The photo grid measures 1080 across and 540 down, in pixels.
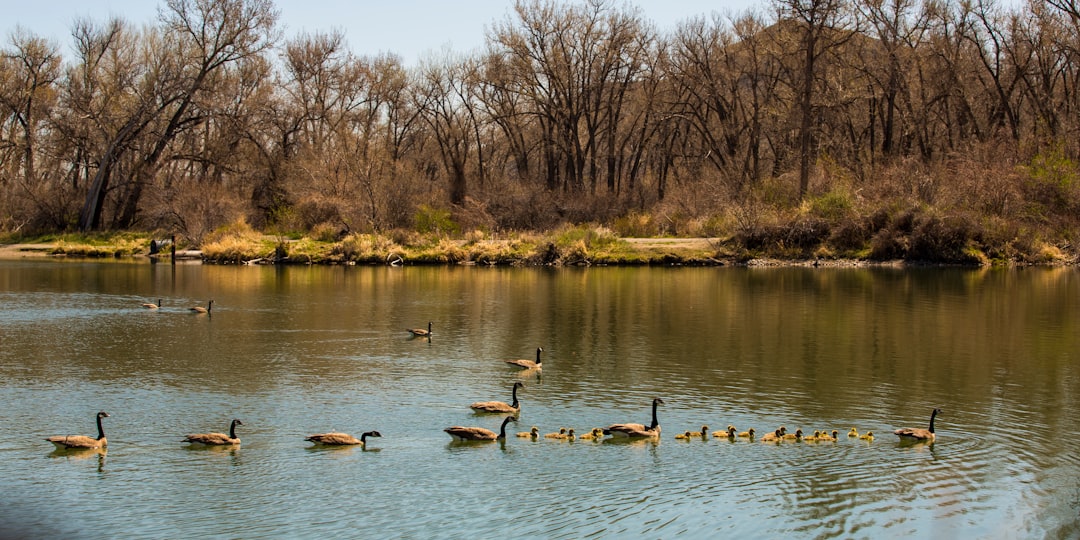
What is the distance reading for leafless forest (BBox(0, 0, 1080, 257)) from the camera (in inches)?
1886

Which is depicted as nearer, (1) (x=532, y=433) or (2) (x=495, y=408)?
(1) (x=532, y=433)

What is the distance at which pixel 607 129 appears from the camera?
62.1 metres

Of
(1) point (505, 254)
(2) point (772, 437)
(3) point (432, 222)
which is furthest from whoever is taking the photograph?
(3) point (432, 222)

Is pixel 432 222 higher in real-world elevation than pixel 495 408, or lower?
higher

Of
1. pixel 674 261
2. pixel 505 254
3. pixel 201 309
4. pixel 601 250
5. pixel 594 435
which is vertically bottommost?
pixel 594 435

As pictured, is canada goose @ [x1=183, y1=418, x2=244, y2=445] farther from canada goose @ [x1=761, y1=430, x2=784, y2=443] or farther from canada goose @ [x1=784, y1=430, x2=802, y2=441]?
canada goose @ [x1=784, y1=430, x2=802, y2=441]

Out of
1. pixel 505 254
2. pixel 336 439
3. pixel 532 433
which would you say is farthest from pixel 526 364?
pixel 505 254

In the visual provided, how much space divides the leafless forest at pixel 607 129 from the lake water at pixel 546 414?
1798 centimetres

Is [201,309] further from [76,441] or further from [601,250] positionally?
[601,250]

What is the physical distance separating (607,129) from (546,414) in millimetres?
48369

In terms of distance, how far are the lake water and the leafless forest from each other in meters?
18.0

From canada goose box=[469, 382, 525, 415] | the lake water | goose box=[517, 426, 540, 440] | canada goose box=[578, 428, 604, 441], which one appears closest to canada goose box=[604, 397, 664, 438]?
canada goose box=[578, 428, 604, 441]

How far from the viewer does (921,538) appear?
1014 cm

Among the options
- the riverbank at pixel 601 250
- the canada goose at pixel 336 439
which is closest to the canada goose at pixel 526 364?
the canada goose at pixel 336 439
